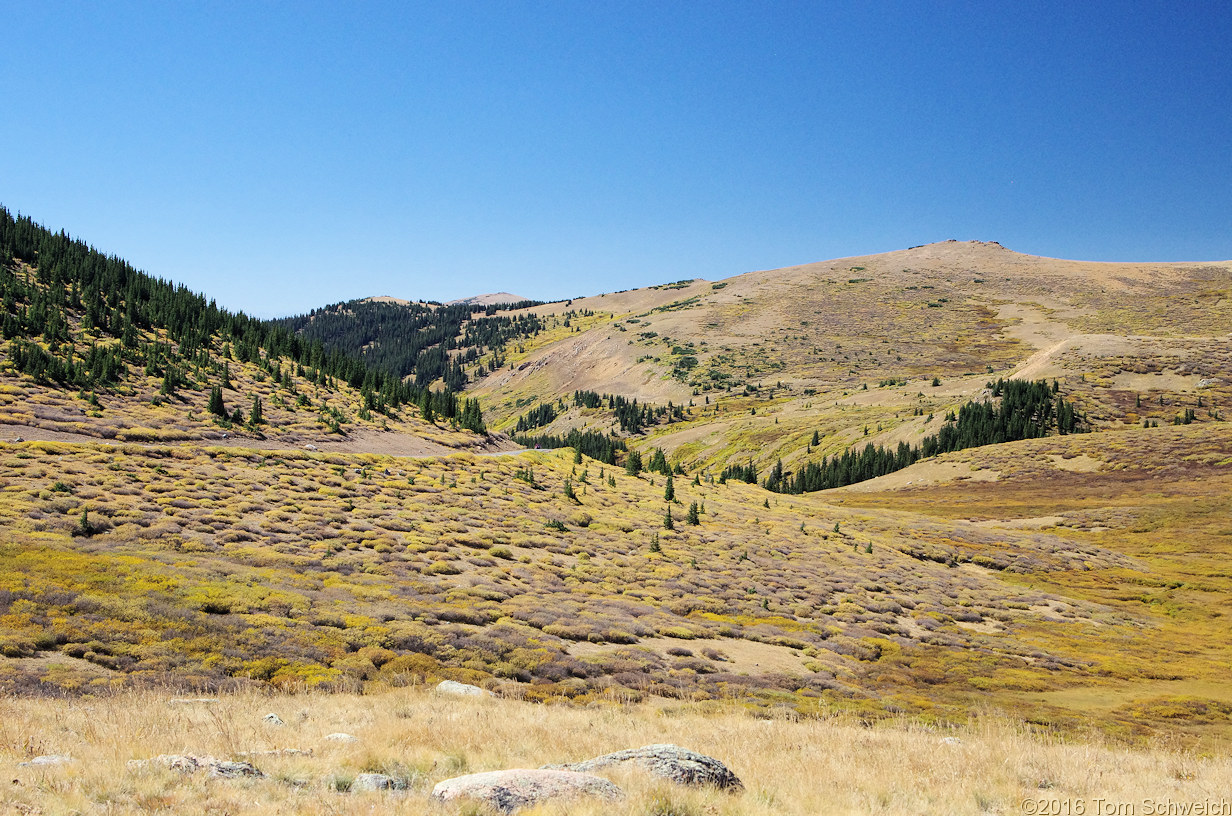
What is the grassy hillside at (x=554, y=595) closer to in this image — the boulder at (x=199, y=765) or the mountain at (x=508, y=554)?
the mountain at (x=508, y=554)

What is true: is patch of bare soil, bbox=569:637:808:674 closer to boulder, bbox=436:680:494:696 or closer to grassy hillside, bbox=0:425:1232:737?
grassy hillside, bbox=0:425:1232:737

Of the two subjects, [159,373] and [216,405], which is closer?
[216,405]

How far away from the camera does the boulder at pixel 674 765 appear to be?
317 inches

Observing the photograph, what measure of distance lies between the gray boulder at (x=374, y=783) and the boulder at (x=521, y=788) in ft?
2.74

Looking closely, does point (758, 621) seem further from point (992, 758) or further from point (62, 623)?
point (62, 623)

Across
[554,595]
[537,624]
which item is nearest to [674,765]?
[537,624]

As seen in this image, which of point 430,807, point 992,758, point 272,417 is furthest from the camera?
point 272,417

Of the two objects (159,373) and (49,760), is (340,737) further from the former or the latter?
(159,373)

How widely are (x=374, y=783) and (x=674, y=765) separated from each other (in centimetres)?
384

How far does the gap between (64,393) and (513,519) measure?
36.0m

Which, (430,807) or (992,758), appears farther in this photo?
(992,758)

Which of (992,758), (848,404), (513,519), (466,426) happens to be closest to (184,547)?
(513,519)

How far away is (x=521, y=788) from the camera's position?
698 cm

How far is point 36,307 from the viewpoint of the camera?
55906mm
